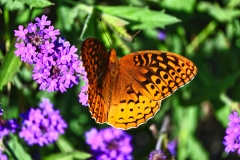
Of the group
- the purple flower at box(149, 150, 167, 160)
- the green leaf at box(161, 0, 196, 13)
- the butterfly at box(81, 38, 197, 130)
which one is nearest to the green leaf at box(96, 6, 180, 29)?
the green leaf at box(161, 0, 196, 13)

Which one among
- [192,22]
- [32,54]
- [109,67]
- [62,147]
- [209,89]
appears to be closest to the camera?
[32,54]

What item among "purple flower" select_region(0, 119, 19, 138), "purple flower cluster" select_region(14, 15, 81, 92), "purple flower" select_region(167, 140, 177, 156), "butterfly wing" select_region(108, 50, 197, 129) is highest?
"purple flower cluster" select_region(14, 15, 81, 92)

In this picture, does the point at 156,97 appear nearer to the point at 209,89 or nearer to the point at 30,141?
the point at 30,141

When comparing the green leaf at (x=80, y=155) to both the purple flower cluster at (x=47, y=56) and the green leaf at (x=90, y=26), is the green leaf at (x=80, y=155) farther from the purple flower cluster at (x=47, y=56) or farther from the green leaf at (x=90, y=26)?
the green leaf at (x=90, y=26)

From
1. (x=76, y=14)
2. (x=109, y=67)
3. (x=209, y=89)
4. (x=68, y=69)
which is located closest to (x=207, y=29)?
(x=209, y=89)

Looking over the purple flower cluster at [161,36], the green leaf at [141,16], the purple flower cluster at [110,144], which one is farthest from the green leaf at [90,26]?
the purple flower cluster at [161,36]

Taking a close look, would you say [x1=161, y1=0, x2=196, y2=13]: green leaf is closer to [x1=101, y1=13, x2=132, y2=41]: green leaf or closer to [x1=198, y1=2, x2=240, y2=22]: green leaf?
[x1=198, y1=2, x2=240, y2=22]: green leaf
